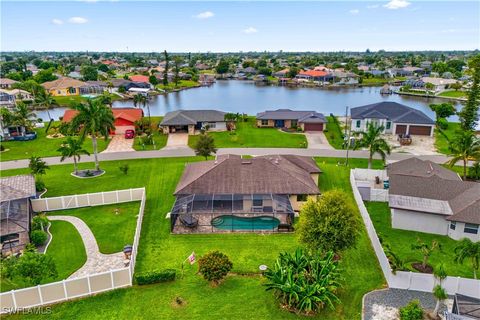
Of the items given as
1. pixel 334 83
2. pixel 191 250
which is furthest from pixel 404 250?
pixel 334 83

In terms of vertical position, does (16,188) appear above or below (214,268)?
above

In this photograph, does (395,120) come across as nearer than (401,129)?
Yes

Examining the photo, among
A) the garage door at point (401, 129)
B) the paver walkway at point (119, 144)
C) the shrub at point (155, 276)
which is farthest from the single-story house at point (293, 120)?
the shrub at point (155, 276)

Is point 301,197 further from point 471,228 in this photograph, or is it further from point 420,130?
point 420,130

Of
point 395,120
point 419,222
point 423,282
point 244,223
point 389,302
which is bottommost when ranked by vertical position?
point 389,302

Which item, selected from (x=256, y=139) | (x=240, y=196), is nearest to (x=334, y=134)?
(x=256, y=139)

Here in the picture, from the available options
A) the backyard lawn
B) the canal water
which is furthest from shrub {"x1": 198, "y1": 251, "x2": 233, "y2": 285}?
the canal water
